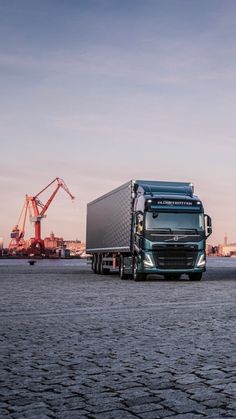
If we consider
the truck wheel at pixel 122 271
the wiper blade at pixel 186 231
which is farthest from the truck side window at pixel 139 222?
the truck wheel at pixel 122 271

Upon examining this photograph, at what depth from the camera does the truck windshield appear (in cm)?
2334

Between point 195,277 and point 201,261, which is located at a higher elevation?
point 201,261

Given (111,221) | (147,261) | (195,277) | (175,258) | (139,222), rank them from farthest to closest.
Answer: (111,221)
(195,277)
(175,258)
(139,222)
(147,261)

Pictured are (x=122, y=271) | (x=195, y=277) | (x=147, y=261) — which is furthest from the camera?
(x=122, y=271)

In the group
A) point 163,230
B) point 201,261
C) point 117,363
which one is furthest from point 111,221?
point 117,363

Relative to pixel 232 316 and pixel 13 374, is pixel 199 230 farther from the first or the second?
pixel 13 374

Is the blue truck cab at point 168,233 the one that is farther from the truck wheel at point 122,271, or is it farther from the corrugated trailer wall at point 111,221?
the truck wheel at point 122,271

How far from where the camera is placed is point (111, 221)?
93.4ft

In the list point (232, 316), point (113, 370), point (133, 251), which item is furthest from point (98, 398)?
point (133, 251)

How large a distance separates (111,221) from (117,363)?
22.1 metres

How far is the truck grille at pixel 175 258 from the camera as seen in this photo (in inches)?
922

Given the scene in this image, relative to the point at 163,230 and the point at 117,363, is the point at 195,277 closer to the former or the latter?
the point at 163,230

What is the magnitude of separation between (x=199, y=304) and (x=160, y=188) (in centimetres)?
1098

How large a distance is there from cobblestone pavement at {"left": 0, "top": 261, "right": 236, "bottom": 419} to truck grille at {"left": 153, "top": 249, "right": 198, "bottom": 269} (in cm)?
Answer: 1086
